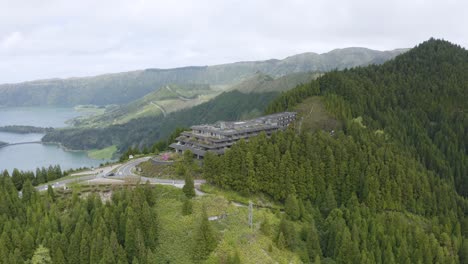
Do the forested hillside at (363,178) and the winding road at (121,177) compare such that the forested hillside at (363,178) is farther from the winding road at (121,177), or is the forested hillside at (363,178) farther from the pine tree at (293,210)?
the winding road at (121,177)

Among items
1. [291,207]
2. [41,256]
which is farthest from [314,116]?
[41,256]

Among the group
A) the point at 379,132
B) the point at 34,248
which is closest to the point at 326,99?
the point at 379,132

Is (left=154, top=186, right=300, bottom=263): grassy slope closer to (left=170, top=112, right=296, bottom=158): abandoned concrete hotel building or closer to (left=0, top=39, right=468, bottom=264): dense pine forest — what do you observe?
(left=0, top=39, right=468, bottom=264): dense pine forest


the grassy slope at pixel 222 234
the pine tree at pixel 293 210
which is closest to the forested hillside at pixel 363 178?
the pine tree at pixel 293 210

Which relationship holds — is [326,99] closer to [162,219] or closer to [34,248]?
[162,219]

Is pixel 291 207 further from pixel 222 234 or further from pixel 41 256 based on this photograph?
pixel 41 256
